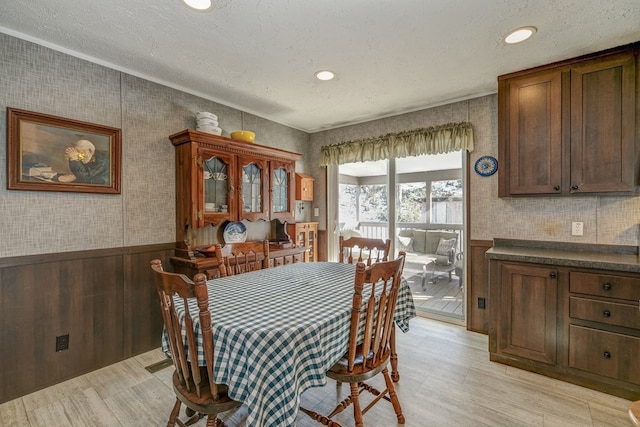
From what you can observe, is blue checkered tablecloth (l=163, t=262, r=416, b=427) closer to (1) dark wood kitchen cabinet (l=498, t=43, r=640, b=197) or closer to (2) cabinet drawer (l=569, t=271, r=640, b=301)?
(2) cabinet drawer (l=569, t=271, r=640, b=301)

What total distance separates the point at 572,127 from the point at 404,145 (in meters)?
1.58

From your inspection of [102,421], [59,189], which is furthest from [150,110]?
[102,421]

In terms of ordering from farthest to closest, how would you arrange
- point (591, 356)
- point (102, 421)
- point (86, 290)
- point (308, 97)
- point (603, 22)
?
point (308, 97) → point (86, 290) → point (591, 356) → point (603, 22) → point (102, 421)

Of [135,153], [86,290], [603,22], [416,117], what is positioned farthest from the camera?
[416,117]

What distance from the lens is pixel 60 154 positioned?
219cm

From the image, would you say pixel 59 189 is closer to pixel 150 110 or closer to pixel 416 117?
pixel 150 110

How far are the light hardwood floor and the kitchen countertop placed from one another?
0.90m

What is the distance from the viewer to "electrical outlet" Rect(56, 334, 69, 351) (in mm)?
2201

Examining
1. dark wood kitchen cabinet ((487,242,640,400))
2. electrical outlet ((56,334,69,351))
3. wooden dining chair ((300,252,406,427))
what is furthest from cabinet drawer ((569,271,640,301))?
electrical outlet ((56,334,69,351))

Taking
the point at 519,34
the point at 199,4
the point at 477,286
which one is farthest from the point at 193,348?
the point at 477,286

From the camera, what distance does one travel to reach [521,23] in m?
1.92

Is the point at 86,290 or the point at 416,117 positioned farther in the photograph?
the point at 416,117

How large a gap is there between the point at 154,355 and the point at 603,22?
4295mm

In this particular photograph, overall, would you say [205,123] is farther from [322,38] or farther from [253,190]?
[322,38]
